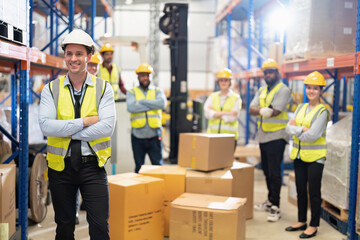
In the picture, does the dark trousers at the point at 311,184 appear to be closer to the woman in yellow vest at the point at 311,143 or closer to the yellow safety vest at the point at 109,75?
the woman in yellow vest at the point at 311,143

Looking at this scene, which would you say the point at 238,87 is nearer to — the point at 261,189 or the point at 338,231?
the point at 261,189

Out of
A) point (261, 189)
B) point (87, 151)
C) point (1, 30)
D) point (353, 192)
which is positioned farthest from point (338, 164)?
point (1, 30)

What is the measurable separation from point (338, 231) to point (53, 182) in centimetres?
377

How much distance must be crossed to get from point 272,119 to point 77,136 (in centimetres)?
315

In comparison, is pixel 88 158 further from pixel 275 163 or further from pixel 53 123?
pixel 275 163

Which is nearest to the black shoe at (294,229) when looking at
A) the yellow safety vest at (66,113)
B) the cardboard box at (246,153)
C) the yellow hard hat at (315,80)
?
the yellow hard hat at (315,80)

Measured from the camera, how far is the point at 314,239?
473 centimetres

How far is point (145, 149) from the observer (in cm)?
575

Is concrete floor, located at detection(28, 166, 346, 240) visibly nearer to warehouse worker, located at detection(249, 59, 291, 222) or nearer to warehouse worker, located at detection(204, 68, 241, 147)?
warehouse worker, located at detection(249, 59, 291, 222)

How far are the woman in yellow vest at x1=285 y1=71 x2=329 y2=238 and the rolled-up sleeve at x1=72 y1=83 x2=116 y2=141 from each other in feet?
8.06

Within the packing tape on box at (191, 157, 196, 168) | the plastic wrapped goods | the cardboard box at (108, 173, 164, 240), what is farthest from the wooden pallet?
the cardboard box at (108, 173, 164, 240)

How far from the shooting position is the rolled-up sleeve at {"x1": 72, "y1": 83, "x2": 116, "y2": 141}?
2971mm

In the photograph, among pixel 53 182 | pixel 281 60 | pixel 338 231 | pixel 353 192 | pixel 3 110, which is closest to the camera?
pixel 53 182

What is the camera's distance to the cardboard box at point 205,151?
4715mm
